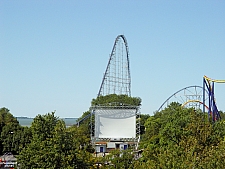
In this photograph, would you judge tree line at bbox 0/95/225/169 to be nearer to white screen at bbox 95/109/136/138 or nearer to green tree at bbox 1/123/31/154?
green tree at bbox 1/123/31/154

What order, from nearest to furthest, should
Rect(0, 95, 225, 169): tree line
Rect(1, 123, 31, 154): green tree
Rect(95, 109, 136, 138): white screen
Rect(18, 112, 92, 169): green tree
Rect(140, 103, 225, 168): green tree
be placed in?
1. Rect(140, 103, 225, 168): green tree
2. Rect(0, 95, 225, 169): tree line
3. Rect(18, 112, 92, 169): green tree
4. Rect(1, 123, 31, 154): green tree
5. Rect(95, 109, 136, 138): white screen

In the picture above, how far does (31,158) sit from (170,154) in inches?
253

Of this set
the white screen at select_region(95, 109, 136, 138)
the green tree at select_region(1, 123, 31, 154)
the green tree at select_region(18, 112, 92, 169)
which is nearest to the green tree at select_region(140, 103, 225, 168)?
the green tree at select_region(18, 112, 92, 169)

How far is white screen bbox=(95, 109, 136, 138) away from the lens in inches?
2144

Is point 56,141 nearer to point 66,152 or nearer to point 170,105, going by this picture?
point 66,152

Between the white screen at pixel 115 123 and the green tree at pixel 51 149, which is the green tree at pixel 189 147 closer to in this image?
the green tree at pixel 51 149

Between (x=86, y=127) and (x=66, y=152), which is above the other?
(x=86, y=127)

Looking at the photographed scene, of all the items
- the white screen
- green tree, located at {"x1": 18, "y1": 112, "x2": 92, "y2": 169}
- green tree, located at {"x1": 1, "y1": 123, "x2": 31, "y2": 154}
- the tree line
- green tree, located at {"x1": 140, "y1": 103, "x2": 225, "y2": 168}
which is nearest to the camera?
green tree, located at {"x1": 140, "y1": 103, "x2": 225, "y2": 168}

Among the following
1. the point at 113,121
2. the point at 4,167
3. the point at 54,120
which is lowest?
the point at 4,167

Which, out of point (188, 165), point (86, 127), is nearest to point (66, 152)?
point (188, 165)

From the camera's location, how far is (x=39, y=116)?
19.4 meters

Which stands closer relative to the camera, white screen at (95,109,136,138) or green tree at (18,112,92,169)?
green tree at (18,112,92,169)

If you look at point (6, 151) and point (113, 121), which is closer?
point (6, 151)

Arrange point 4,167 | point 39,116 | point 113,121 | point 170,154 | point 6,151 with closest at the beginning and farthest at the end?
point 170,154 < point 39,116 < point 4,167 < point 6,151 < point 113,121
